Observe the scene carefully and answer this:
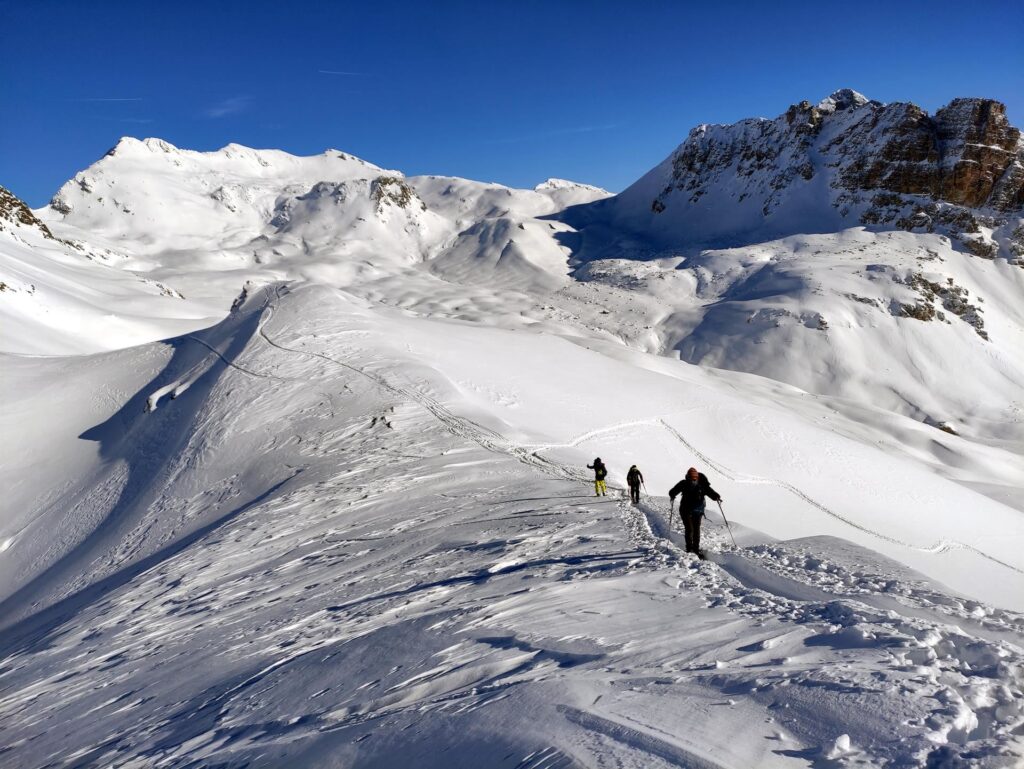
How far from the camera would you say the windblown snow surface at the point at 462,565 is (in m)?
4.52

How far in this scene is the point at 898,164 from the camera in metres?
104

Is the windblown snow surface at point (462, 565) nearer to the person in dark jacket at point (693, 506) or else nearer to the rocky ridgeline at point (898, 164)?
the person in dark jacket at point (693, 506)

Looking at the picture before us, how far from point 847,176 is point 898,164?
24.9ft

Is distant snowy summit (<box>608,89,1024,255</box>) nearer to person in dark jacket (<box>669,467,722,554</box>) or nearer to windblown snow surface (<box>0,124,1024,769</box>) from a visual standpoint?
windblown snow surface (<box>0,124,1024,769</box>)

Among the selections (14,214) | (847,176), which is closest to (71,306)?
(14,214)

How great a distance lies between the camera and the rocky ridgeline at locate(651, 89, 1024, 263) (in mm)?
96562

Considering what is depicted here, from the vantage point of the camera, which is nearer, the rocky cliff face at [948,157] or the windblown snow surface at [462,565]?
the windblown snow surface at [462,565]

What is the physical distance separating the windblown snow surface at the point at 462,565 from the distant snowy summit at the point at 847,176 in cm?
7353

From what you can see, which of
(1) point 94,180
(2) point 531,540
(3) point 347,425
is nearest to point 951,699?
(2) point 531,540

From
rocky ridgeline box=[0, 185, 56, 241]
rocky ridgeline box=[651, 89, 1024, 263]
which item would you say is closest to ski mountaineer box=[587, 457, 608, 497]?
rocky ridgeline box=[0, 185, 56, 241]

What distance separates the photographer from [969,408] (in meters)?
63.6

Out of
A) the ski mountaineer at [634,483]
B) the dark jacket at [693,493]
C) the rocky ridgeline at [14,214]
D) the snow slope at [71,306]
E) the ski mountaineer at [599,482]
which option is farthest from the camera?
the rocky ridgeline at [14,214]

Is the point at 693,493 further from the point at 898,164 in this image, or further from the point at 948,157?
the point at 948,157

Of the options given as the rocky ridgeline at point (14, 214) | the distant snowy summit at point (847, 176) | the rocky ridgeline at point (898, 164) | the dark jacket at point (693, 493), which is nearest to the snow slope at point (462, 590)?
the dark jacket at point (693, 493)
